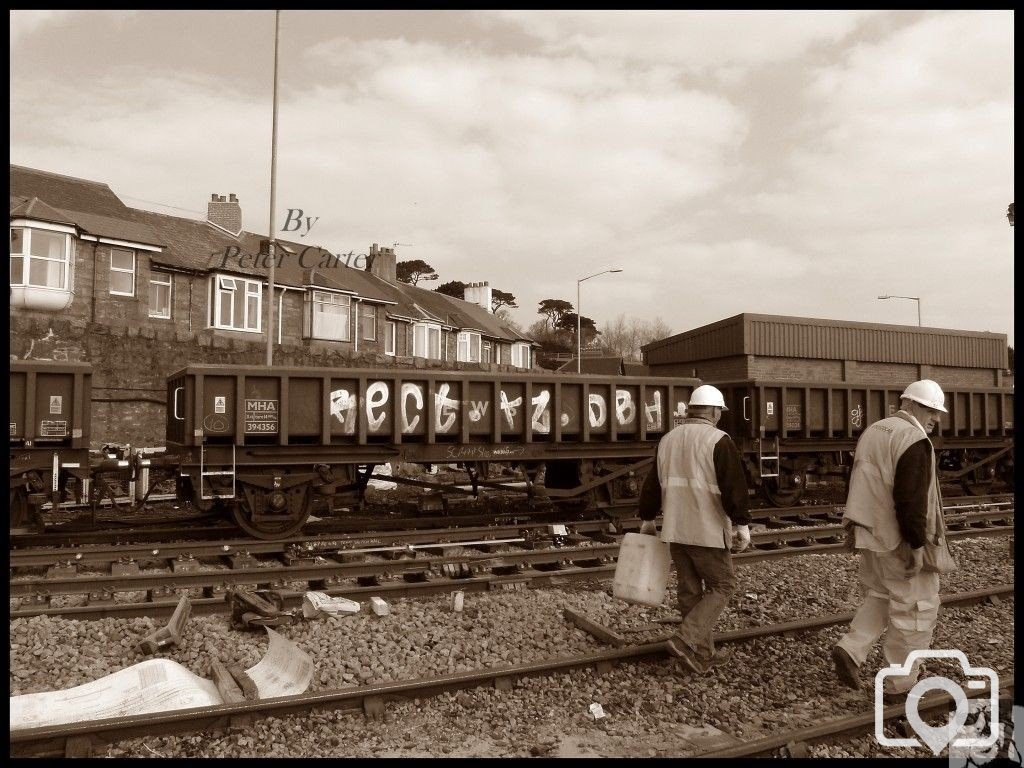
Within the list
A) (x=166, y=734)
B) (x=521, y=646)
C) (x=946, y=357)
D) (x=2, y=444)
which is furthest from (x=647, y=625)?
(x=946, y=357)

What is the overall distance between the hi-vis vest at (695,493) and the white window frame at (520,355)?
37.3 m

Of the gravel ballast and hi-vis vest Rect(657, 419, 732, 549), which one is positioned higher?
hi-vis vest Rect(657, 419, 732, 549)

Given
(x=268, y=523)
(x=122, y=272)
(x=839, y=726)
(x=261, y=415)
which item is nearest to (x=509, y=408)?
(x=261, y=415)

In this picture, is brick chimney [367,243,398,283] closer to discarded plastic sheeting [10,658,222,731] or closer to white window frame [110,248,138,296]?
white window frame [110,248,138,296]

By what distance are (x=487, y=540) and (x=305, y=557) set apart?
236 centimetres

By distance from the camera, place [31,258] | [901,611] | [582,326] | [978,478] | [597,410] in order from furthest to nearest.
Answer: [582,326] → [31,258] → [978,478] → [597,410] → [901,611]

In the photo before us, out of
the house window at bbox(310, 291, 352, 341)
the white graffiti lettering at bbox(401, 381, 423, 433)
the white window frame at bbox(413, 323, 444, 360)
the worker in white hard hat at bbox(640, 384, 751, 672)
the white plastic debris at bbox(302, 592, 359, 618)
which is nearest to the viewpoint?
the worker in white hard hat at bbox(640, 384, 751, 672)

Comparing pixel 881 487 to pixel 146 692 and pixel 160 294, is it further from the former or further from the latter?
pixel 160 294

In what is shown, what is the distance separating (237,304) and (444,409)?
1692 cm

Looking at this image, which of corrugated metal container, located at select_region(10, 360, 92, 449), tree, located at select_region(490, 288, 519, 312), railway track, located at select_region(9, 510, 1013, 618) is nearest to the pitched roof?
corrugated metal container, located at select_region(10, 360, 92, 449)

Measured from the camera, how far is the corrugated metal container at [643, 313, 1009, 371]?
26891mm

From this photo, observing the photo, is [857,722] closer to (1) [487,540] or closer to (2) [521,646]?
(2) [521,646]

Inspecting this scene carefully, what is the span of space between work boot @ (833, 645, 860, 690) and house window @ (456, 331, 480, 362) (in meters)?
33.2

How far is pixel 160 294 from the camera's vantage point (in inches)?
914
